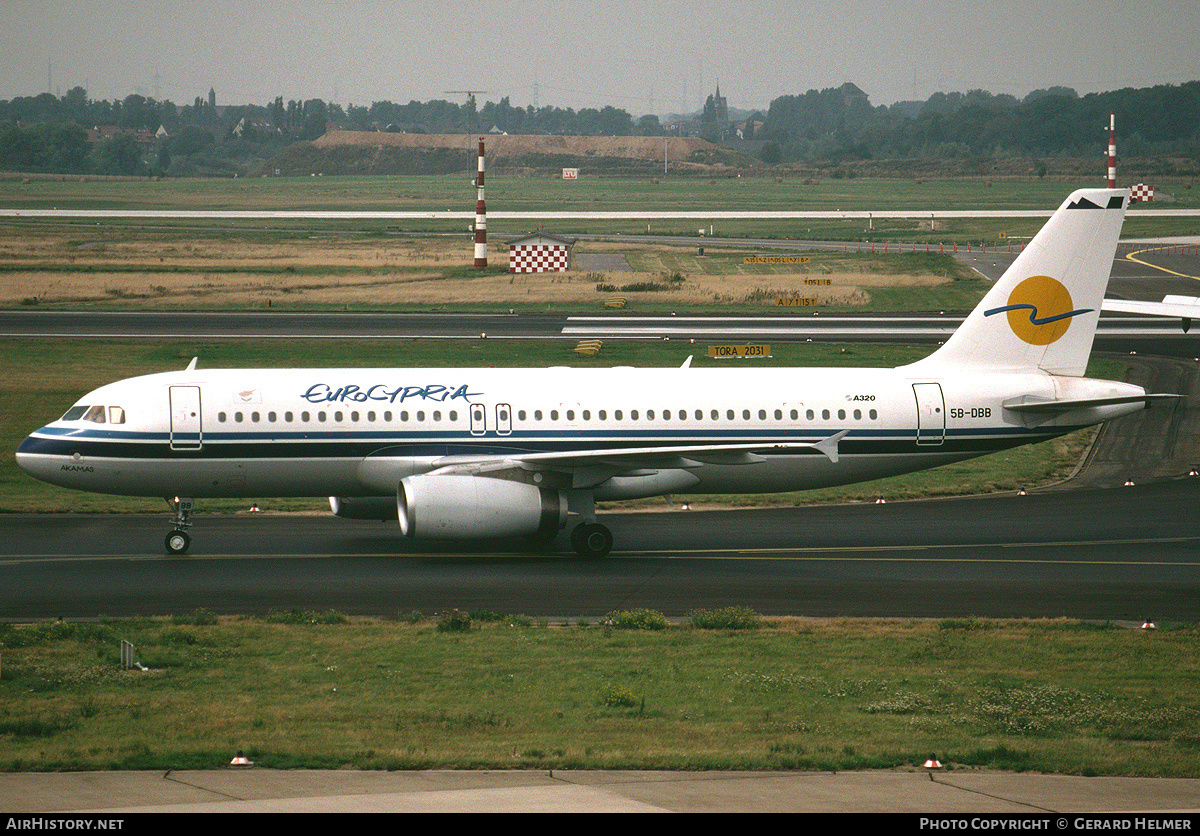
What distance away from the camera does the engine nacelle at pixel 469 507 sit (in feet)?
94.9

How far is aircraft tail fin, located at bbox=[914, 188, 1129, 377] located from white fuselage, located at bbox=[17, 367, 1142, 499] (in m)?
0.62

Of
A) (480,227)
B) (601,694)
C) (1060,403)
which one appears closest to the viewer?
(601,694)

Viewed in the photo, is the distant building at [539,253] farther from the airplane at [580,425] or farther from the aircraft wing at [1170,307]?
the airplane at [580,425]

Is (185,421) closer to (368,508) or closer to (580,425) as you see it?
(368,508)

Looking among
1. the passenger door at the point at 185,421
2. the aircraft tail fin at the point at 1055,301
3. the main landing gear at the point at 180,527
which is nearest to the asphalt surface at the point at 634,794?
the passenger door at the point at 185,421

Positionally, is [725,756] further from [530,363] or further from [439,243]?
[439,243]

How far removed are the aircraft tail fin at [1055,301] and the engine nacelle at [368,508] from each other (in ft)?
47.1

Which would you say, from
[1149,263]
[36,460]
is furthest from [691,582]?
[1149,263]

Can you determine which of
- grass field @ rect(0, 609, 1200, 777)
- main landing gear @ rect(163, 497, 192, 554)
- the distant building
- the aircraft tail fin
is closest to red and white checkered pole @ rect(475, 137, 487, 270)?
the distant building

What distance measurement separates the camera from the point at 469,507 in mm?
29141

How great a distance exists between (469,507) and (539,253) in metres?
65.6

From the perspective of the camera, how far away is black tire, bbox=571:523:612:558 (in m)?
30.9
